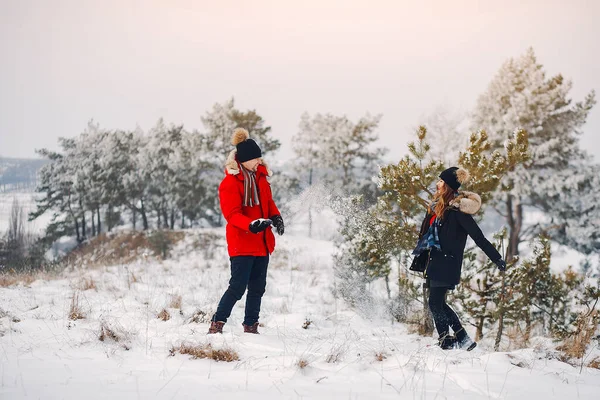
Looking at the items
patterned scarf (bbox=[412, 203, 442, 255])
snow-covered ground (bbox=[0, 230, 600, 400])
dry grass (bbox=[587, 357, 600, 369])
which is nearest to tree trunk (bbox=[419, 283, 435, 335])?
snow-covered ground (bbox=[0, 230, 600, 400])

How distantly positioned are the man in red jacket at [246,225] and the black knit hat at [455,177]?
1761mm

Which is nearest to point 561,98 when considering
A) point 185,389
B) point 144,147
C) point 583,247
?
point 583,247

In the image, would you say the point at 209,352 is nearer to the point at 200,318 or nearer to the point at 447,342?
the point at 200,318

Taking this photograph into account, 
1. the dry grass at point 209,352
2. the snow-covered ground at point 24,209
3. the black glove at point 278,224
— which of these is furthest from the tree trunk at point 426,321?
the snow-covered ground at point 24,209

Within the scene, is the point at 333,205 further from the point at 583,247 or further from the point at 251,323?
the point at 583,247

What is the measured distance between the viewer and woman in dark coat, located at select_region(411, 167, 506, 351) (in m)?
3.99

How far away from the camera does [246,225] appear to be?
378 centimetres

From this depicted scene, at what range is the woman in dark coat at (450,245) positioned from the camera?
3990 mm

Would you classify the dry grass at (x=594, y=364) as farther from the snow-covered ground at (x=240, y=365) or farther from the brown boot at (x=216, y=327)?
the brown boot at (x=216, y=327)

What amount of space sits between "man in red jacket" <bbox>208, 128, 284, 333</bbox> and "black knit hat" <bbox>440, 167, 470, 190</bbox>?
1.76 meters

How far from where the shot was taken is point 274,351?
133 inches

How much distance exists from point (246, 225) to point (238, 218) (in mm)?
124

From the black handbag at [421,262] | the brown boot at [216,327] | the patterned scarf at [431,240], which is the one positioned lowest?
the brown boot at [216,327]

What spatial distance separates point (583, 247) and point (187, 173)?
26.8m
